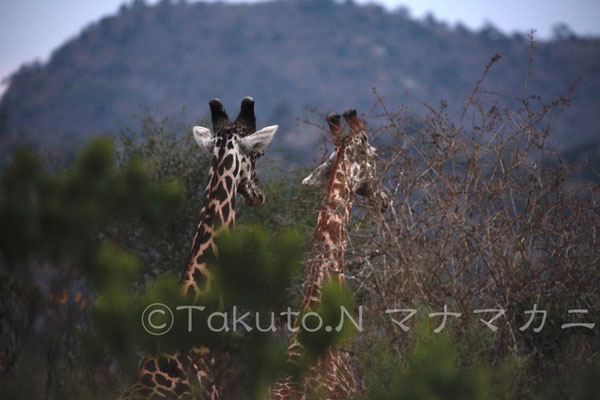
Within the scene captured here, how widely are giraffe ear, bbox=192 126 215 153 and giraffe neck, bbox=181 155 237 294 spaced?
0.19 meters

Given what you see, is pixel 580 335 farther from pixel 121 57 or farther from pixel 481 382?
pixel 121 57

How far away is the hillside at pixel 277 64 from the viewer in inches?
4550

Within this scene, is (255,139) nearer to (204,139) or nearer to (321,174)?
(204,139)

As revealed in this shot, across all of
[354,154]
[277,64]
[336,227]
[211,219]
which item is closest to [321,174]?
[354,154]

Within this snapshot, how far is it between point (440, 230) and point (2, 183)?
3219mm

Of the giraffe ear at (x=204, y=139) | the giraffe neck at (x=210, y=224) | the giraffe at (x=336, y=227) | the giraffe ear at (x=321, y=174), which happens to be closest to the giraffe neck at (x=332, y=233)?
the giraffe at (x=336, y=227)

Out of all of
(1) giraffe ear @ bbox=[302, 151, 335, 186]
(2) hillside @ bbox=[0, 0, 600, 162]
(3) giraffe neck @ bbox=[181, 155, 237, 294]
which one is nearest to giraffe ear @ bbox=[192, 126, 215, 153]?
(3) giraffe neck @ bbox=[181, 155, 237, 294]

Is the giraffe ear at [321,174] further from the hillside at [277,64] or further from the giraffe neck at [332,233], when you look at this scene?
the hillside at [277,64]

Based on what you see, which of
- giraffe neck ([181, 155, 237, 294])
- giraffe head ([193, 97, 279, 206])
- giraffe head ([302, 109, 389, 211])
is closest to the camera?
giraffe neck ([181, 155, 237, 294])

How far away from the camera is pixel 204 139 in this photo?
708 cm

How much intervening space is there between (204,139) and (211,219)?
81 cm

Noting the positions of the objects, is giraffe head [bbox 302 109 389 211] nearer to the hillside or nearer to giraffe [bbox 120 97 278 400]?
giraffe [bbox 120 97 278 400]

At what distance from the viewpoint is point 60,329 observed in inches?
205

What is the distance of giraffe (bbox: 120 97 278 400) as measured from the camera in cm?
577
